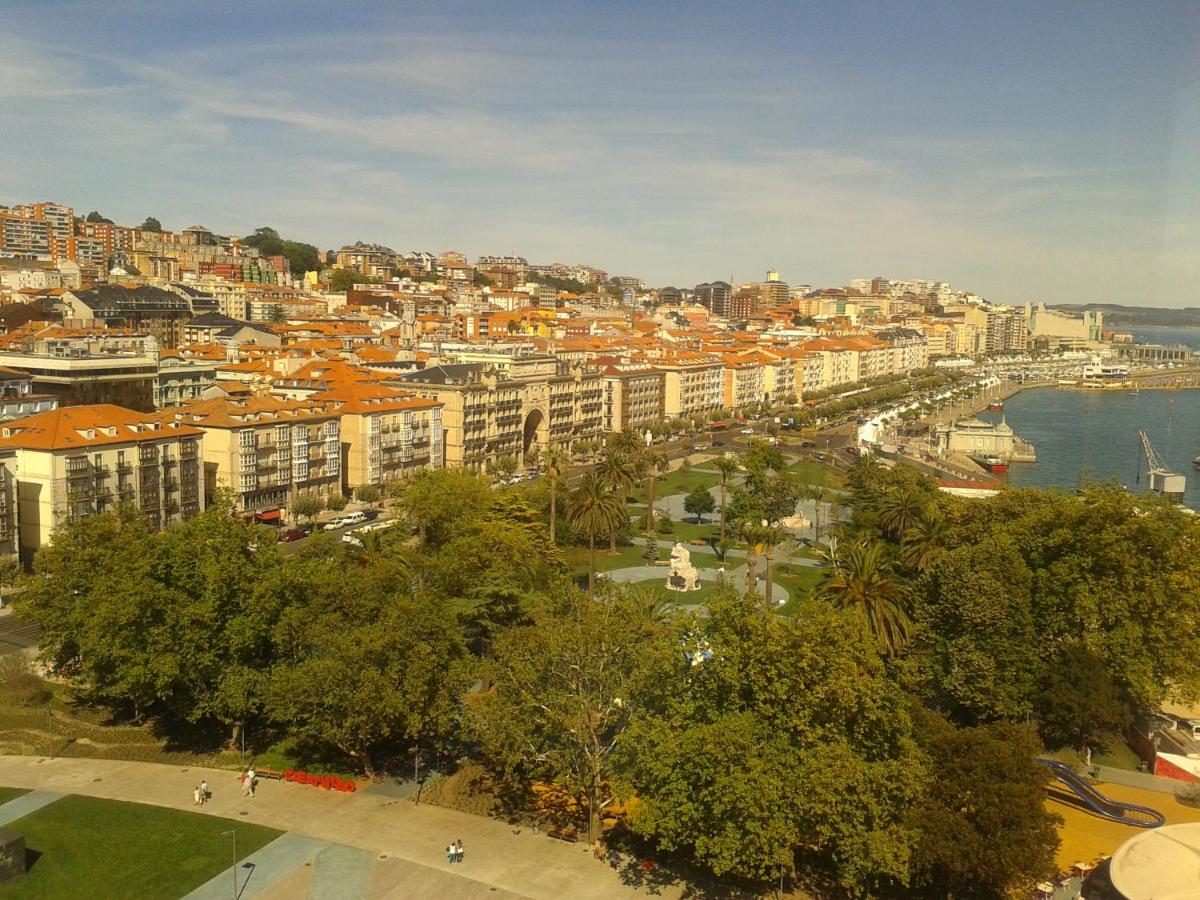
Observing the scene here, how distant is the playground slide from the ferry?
4511cm

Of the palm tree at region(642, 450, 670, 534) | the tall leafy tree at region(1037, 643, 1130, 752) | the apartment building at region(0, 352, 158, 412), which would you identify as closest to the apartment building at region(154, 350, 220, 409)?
the apartment building at region(0, 352, 158, 412)

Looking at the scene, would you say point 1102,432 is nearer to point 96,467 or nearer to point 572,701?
point 96,467

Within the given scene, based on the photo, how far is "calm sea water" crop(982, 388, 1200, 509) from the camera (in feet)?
195

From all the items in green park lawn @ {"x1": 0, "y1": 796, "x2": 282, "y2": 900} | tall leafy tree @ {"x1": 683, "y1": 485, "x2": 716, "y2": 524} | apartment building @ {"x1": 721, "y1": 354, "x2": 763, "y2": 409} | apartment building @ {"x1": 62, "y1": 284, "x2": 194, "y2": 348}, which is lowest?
green park lawn @ {"x1": 0, "y1": 796, "x2": 282, "y2": 900}

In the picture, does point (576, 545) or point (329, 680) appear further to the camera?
point (576, 545)

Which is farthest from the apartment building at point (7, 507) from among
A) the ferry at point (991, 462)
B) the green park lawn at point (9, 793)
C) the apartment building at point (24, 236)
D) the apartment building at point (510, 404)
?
the apartment building at point (24, 236)

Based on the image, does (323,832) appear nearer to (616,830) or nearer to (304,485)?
(616,830)

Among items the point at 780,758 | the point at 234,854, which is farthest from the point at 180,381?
the point at 780,758

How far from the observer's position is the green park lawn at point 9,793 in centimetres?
1712

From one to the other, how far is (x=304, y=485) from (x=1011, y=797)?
30302 millimetres

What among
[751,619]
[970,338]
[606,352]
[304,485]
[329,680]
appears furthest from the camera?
[970,338]

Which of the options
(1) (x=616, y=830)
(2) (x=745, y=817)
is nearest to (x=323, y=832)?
(1) (x=616, y=830)

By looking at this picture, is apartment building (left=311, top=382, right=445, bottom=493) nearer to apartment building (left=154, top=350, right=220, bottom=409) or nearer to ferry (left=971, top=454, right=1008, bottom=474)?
apartment building (left=154, top=350, right=220, bottom=409)

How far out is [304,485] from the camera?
3925 cm
